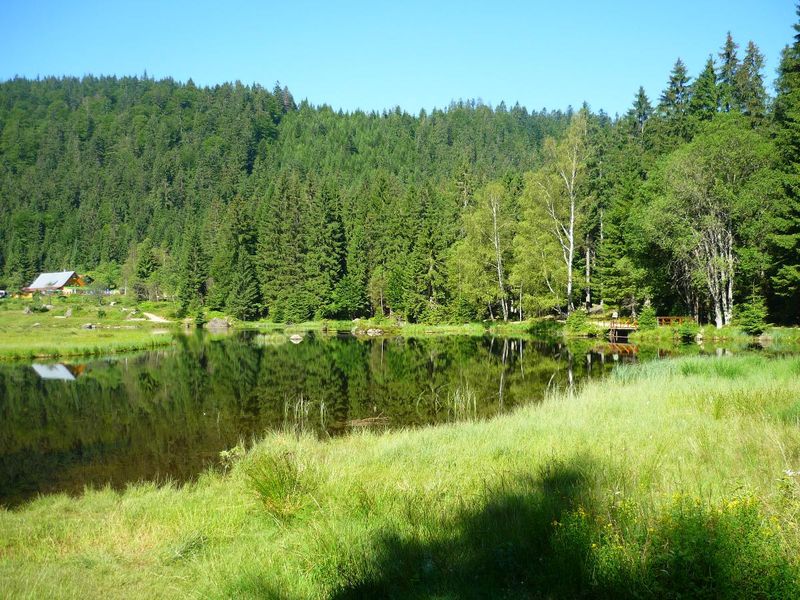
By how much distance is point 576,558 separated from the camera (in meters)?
4.26

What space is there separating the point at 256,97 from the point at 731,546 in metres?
211

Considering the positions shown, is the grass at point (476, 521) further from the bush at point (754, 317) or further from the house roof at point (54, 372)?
the bush at point (754, 317)

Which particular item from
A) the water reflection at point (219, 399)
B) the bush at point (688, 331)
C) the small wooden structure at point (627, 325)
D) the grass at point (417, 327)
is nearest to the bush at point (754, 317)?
the bush at point (688, 331)

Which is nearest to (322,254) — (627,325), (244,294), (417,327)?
(244,294)

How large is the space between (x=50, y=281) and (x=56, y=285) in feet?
10.5

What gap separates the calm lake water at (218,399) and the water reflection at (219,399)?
60 mm

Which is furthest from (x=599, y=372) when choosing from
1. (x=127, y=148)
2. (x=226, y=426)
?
(x=127, y=148)

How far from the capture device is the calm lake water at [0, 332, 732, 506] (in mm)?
12969

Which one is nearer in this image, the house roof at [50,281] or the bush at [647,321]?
the bush at [647,321]

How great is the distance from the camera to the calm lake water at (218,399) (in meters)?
13.0

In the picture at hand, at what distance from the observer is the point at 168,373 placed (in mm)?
28281

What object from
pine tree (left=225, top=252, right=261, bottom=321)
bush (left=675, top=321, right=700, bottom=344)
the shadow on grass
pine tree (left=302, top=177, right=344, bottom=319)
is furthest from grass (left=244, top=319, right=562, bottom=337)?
the shadow on grass

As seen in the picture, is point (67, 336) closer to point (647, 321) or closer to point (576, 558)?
point (647, 321)

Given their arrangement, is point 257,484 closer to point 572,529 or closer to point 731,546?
point 572,529
